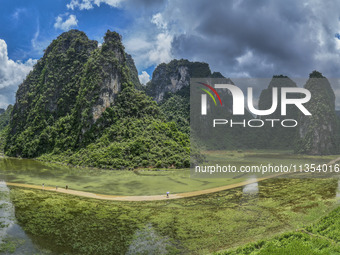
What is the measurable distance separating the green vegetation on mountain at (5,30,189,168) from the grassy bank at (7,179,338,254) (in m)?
22.1

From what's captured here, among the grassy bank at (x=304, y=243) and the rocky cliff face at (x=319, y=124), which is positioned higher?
the rocky cliff face at (x=319, y=124)

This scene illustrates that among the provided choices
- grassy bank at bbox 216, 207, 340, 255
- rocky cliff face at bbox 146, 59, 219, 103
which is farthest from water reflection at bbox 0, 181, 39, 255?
rocky cliff face at bbox 146, 59, 219, 103

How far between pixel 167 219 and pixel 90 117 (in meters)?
42.4

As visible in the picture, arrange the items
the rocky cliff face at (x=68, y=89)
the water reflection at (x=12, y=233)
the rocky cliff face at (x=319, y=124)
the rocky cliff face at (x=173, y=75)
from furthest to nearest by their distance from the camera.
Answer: the rocky cliff face at (x=173, y=75) < the rocky cliff face at (x=319, y=124) < the rocky cliff face at (x=68, y=89) < the water reflection at (x=12, y=233)

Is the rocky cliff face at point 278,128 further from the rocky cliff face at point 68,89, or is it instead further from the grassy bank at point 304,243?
the grassy bank at point 304,243

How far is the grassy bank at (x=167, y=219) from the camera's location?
1262cm

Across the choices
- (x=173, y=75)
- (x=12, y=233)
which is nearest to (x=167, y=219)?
(x=12, y=233)

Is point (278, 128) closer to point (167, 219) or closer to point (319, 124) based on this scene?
point (319, 124)

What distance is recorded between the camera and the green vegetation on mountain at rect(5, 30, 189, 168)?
152ft

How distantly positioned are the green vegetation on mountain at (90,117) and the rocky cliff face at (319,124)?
140 ft

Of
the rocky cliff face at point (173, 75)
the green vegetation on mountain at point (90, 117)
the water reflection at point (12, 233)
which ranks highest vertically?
the rocky cliff face at point (173, 75)

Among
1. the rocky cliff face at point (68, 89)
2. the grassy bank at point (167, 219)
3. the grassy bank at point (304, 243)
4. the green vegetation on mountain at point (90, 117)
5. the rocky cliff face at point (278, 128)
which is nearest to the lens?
the grassy bank at point (304, 243)

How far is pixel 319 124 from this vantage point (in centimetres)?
7500

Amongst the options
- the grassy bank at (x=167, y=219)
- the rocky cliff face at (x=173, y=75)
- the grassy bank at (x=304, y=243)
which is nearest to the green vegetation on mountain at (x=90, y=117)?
the grassy bank at (x=167, y=219)
